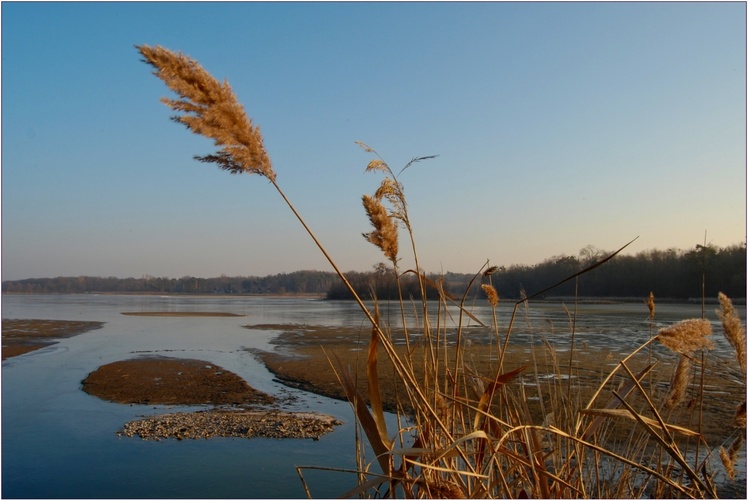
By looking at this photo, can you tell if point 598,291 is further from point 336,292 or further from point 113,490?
point 113,490

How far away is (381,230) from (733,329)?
134 cm

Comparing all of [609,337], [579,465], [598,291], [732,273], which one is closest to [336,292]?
[598,291]

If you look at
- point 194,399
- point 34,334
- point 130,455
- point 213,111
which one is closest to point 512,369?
point 194,399

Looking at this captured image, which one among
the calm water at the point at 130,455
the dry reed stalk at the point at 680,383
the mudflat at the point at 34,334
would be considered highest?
the dry reed stalk at the point at 680,383

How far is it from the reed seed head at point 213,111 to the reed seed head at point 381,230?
714 millimetres

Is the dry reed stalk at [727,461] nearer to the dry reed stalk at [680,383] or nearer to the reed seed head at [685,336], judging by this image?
the dry reed stalk at [680,383]

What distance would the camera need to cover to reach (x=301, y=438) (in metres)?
8.30

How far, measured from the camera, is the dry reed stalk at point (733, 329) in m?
2.14

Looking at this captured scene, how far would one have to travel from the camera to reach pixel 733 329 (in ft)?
7.04

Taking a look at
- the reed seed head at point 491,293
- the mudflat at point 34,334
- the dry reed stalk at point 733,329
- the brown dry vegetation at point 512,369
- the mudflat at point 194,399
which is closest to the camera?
the dry reed stalk at point 733,329

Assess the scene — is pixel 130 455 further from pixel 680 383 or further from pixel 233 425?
pixel 680 383

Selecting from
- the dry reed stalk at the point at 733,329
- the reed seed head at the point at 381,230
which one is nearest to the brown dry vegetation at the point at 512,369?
the dry reed stalk at the point at 733,329

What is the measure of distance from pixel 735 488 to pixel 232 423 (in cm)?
659

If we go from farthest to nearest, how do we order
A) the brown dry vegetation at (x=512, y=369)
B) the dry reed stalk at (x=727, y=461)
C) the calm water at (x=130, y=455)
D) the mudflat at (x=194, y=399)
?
the mudflat at (x=194, y=399)
the brown dry vegetation at (x=512, y=369)
the calm water at (x=130, y=455)
the dry reed stalk at (x=727, y=461)
